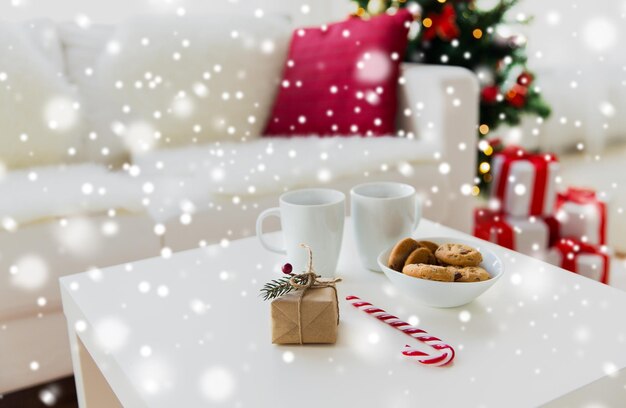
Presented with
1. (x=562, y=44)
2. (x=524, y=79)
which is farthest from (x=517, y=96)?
(x=562, y=44)

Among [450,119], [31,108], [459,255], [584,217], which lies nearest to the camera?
[459,255]

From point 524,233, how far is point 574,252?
153 mm

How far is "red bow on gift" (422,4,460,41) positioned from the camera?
6.60 feet

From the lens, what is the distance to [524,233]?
1798 mm

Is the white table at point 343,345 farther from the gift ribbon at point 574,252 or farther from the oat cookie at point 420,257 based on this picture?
the gift ribbon at point 574,252

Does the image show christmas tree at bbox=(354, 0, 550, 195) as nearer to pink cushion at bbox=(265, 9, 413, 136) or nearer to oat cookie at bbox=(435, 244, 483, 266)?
pink cushion at bbox=(265, 9, 413, 136)

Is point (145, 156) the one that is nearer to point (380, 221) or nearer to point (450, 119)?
point (450, 119)

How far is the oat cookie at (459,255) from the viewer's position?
73cm

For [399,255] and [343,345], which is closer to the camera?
[343,345]

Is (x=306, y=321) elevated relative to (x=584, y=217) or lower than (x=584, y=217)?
elevated

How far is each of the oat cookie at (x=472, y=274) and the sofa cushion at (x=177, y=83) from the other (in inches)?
47.0

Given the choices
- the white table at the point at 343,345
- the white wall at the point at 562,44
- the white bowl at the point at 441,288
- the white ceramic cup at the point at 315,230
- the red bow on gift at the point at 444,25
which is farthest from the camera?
the white wall at the point at 562,44

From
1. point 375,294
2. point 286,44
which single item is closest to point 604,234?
point 286,44

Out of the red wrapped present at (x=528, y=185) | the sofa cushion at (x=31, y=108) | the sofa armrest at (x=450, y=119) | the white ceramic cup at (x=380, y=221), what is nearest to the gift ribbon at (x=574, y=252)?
the red wrapped present at (x=528, y=185)
